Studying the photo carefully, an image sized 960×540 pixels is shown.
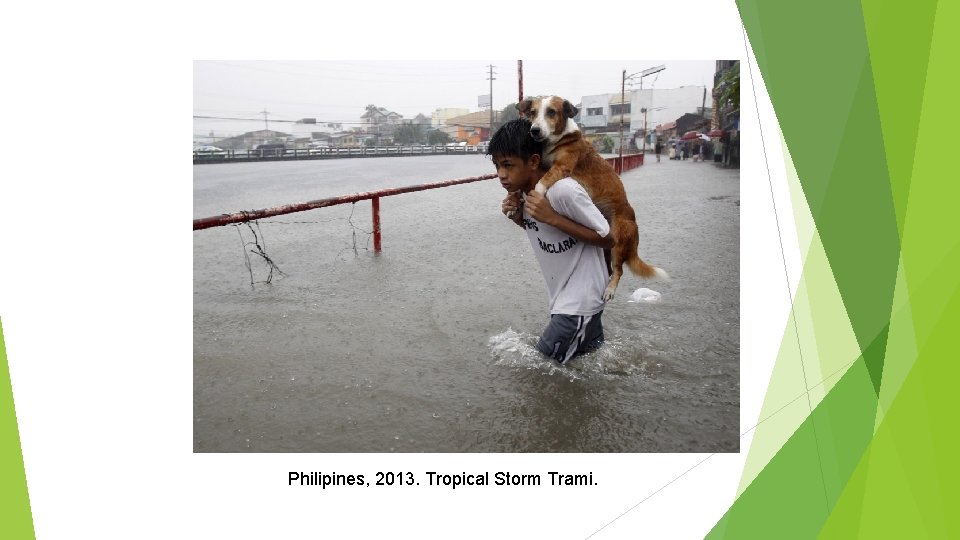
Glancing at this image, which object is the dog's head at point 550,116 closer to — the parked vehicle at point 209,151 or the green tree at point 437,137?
the green tree at point 437,137

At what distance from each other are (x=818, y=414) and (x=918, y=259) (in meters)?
0.76

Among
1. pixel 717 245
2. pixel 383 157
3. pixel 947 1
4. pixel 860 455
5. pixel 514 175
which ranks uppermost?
pixel 947 1

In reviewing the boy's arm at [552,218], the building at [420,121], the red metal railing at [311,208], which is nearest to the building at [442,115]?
the building at [420,121]

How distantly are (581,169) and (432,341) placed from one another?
4.50 ft

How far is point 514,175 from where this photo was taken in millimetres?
2664

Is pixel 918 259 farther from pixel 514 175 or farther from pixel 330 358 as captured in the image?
pixel 330 358

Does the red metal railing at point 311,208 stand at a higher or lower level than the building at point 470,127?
lower

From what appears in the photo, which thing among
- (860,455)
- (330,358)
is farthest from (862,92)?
(330,358)

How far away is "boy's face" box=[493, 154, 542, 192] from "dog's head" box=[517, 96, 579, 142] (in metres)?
0.12

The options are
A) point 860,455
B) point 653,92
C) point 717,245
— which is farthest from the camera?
point 717,245

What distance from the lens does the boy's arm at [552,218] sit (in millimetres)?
2543

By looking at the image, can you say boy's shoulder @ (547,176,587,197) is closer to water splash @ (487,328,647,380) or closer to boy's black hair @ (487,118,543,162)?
boy's black hair @ (487,118,543,162)

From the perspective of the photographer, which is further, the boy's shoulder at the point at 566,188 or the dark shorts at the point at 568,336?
the dark shorts at the point at 568,336

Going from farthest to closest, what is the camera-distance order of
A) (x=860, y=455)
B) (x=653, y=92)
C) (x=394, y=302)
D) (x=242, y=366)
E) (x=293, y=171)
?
(x=293, y=171) → (x=394, y=302) → (x=653, y=92) → (x=242, y=366) → (x=860, y=455)
